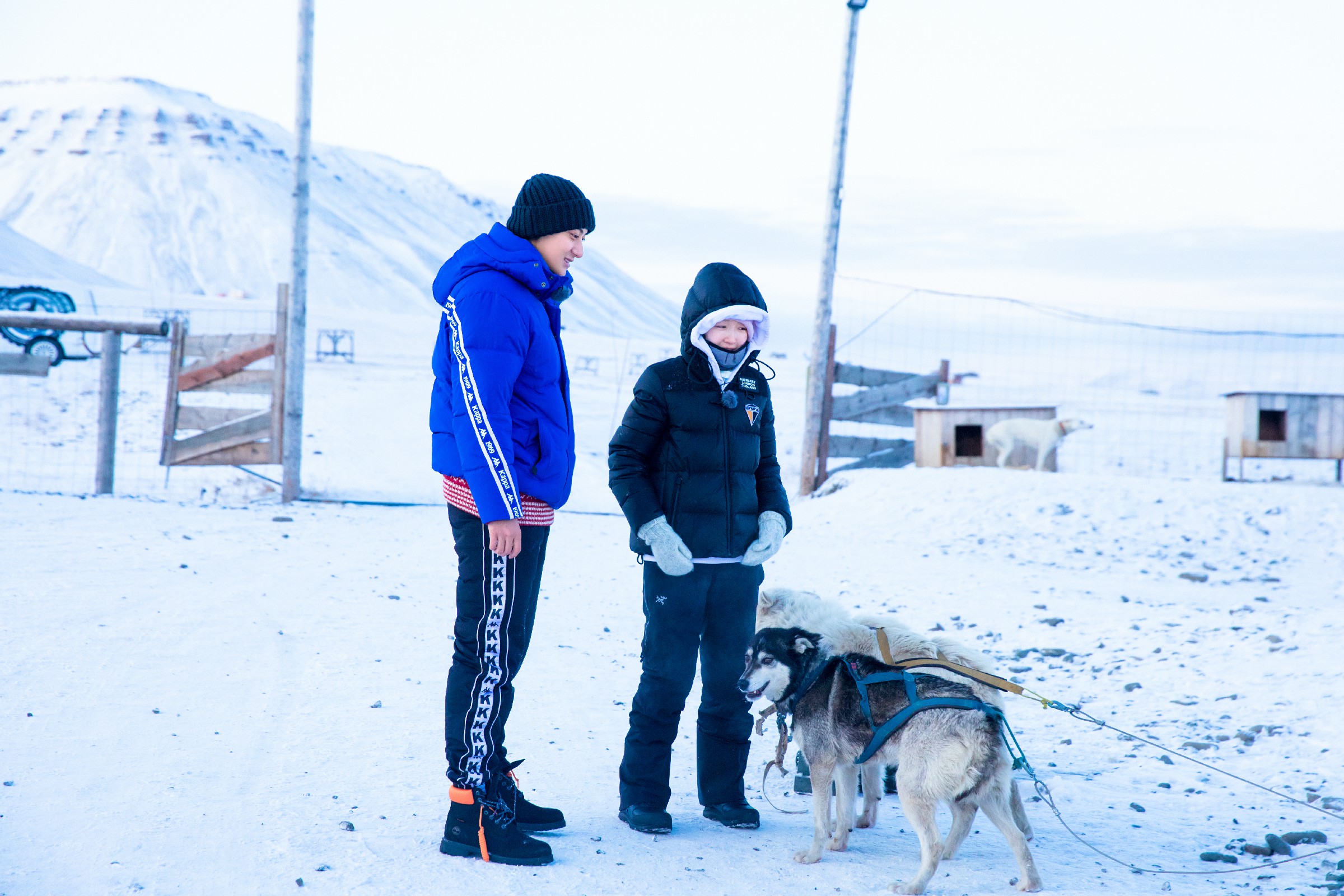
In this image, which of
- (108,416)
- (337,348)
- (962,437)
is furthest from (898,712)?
(337,348)

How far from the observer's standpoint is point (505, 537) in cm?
305

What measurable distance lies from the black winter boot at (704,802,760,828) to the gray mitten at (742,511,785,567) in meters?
0.87

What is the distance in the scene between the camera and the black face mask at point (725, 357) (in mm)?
3643

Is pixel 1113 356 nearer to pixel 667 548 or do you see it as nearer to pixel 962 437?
pixel 962 437

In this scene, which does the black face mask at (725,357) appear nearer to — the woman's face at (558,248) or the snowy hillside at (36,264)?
the woman's face at (558,248)

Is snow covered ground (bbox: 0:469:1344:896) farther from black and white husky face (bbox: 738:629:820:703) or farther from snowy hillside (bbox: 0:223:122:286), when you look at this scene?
snowy hillside (bbox: 0:223:122:286)

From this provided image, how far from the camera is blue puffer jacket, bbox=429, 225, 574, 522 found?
3039 millimetres

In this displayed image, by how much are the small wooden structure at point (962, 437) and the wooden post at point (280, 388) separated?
7441 millimetres

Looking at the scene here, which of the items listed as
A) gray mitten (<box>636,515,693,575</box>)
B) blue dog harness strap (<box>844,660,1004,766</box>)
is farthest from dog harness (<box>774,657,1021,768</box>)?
gray mitten (<box>636,515,693,575</box>)

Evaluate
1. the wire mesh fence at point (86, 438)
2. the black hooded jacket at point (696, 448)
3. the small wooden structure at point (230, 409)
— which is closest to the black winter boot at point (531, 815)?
the black hooded jacket at point (696, 448)

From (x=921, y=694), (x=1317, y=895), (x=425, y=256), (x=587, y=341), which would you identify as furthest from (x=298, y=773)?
(x=425, y=256)

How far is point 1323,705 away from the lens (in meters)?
4.93

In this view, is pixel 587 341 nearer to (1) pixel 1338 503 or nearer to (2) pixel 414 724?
(1) pixel 1338 503

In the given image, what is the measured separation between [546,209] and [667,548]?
3.90 ft
